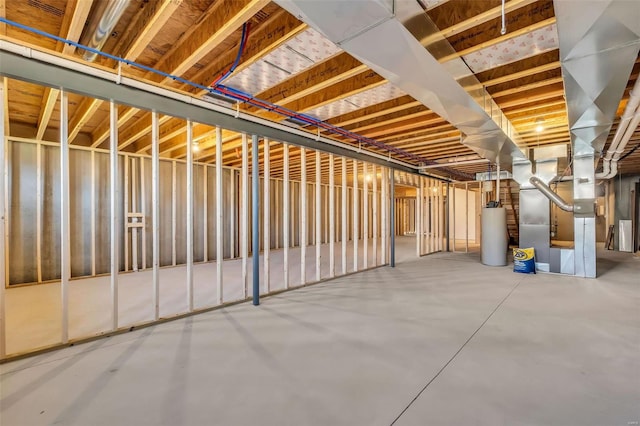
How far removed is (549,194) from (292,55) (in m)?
4.93

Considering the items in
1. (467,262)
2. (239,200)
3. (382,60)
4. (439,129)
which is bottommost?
(467,262)

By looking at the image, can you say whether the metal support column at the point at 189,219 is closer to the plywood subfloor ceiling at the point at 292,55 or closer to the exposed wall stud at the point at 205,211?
the plywood subfloor ceiling at the point at 292,55

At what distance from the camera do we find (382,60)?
171 centimetres

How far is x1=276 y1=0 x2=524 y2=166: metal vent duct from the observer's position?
1.29 m

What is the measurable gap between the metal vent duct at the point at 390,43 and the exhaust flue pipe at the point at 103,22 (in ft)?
3.49

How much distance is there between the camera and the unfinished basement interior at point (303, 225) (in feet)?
4.95

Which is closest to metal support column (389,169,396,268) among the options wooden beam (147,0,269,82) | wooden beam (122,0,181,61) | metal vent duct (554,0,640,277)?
metal vent duct (554,0,640,277)

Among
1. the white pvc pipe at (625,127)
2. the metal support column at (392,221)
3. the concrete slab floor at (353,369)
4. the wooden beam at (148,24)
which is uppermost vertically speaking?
the wooden beam at (148,24)

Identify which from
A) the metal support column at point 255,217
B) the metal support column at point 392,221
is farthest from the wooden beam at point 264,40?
the metal support column at point 392,221

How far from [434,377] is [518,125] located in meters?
3.90

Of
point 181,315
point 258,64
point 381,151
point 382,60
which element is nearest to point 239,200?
point 381,151

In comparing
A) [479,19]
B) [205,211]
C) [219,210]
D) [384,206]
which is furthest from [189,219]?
[384,206]

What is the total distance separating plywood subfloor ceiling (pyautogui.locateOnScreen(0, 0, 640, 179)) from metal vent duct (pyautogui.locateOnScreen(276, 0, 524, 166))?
13.3 inches

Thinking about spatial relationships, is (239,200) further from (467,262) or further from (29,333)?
(467,262)
